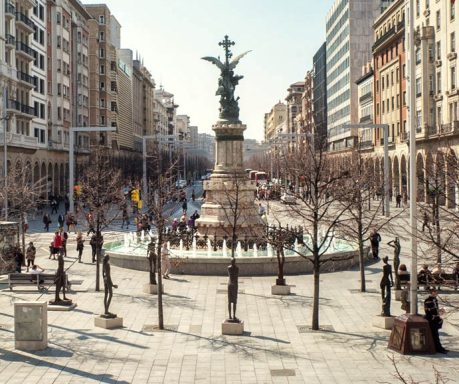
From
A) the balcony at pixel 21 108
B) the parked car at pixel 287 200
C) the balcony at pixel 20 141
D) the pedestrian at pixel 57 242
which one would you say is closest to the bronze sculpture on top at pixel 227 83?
the parked car at pixel 287 200

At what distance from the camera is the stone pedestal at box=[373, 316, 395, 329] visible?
1761 centimetres

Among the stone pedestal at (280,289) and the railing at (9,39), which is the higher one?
the railing at (9,39)

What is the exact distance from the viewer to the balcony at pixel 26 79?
63094mm

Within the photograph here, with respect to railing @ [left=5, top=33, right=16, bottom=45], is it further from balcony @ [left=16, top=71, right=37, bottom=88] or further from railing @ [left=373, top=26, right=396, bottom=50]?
railing @ [left=373, top=26, right=396, bottom=50]

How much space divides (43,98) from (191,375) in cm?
6344

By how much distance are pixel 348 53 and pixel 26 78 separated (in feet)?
184

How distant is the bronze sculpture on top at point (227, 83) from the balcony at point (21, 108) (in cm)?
2858

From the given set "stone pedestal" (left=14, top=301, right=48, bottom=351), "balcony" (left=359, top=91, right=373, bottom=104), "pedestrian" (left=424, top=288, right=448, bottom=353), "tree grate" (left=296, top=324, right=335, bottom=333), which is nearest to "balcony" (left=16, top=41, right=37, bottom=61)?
"balcony" (left=359, top=91, right=373, bottom=104)

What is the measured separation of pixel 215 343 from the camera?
53.6 ft

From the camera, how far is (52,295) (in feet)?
74.7

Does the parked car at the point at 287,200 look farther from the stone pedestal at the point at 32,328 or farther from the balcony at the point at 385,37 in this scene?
the balcony at the point at 385,37

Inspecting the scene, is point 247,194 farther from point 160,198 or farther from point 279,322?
point 279,322

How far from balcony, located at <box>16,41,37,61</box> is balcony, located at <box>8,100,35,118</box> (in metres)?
4.51

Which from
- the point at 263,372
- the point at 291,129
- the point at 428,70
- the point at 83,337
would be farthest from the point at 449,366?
the point at 291,129
